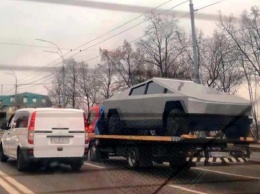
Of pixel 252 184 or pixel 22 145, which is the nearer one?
pixel 252 184

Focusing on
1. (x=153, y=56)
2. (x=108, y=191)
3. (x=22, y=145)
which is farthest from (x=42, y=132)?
(x=153, y=56)

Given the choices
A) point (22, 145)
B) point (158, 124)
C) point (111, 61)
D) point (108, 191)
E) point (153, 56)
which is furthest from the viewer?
point (153, 56)

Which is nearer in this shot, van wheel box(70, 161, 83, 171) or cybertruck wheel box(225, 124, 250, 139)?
cybertruck wheel box(225, 124, 250, 139)

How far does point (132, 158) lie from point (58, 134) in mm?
1750

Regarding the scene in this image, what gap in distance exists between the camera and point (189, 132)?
8.27m

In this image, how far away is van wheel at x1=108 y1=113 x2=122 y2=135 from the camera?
10969 millimetres

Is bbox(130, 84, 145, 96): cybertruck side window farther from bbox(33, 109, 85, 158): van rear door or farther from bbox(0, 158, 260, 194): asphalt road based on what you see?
bbox(0, 158, 260, 194): asphalt road

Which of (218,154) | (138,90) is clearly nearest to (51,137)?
(138,90)

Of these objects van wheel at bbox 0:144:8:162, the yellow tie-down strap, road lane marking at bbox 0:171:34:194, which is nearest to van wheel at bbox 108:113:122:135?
the yellow tie-down strap

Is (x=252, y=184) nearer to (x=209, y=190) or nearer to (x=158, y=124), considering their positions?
(x=209, y=190)

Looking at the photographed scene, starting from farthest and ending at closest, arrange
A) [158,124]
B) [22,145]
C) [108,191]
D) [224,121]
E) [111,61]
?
[111,61]
[22,145]
[158,124]
[224,121]
[108,191]

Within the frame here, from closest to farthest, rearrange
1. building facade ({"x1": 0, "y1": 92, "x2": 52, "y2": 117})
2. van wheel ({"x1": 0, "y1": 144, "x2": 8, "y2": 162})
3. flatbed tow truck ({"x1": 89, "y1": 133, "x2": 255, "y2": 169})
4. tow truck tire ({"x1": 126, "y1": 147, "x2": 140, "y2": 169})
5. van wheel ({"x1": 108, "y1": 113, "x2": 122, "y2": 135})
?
flatbed tow truck ({"x1": 89, "y1": 133, "x2": 255, "y2": 169}) → tow truck tire ({"x1": 126, "y1": 147, "x2": 140, "y2": 169}) → van wheel ({"x1": 108, "y1": 113, "x2": 122, "y2": 135}) → van wheel ({"x1": 0, "y1": 144, "x2": 8, "y2": 162}) → building facade ({"x1": 0, "y1": 92, "x2": 52, "y2": 117})

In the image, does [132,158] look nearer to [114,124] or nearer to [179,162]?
[114,124]

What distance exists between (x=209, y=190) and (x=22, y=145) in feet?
15.2
